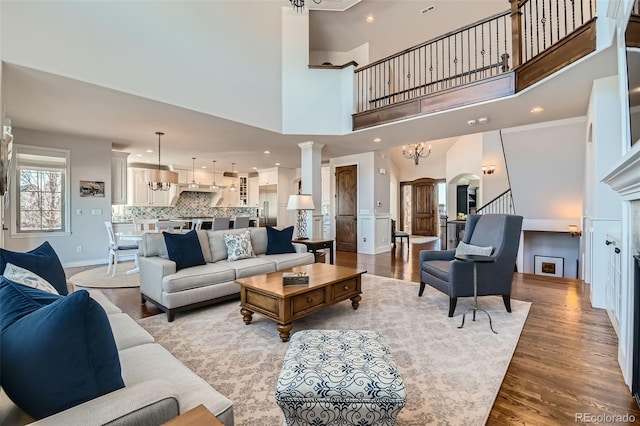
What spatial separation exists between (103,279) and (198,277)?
257cm

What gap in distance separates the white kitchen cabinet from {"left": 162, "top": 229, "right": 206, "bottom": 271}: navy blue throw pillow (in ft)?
13.4

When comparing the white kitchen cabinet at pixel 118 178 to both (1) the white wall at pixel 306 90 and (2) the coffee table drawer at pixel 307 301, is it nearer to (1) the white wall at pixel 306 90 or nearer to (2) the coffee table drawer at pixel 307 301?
(1) the white wall at pixel 306 90

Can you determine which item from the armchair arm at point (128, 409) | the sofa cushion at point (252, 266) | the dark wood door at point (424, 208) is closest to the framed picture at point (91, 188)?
the sofa cushion at point (252, 266)

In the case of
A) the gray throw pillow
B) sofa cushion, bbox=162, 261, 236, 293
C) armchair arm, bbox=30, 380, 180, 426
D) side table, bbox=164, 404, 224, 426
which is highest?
the gray throw pillow

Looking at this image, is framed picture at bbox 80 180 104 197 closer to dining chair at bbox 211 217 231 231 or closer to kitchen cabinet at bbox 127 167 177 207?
kitchen cabinet at bbox 127 167 177 207

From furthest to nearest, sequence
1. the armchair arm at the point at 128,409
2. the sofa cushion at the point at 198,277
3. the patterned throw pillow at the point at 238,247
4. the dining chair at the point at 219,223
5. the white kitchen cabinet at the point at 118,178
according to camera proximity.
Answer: the white kitchen cabinet at the point at 118,178 < the dining chair at the point at 219,223 < the patterned throw pillow at the point at 238,247 < the sofa cushion at the point at 198,277 < the armchair arm at the point at 128,409

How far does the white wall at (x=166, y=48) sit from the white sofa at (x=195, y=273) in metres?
1.95

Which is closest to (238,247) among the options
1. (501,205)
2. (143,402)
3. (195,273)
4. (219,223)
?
(195,273)

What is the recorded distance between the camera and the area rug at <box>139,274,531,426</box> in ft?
5.41

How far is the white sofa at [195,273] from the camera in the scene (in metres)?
2.92

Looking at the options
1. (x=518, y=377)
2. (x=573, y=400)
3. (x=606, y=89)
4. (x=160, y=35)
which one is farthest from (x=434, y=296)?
(x=160, y=35)

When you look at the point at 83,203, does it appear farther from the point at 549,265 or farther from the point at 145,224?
the point at 549,265

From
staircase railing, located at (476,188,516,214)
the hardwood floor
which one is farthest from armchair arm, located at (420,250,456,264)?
staircase railing, located at (476,188,516,214)

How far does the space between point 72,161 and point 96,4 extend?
345 cm
